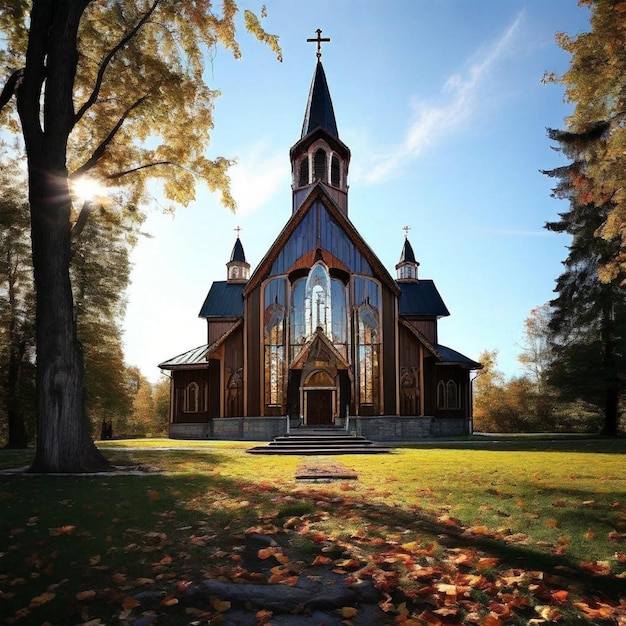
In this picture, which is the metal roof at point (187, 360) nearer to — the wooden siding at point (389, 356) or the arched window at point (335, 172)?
the wooden siding at point (389, 356)

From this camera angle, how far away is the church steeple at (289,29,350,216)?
104 ft

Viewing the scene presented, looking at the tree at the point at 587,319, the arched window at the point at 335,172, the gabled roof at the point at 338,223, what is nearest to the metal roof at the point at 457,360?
the tree at the point at 587,319

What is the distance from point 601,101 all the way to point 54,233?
42.4ft

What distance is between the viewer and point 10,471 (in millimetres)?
10852

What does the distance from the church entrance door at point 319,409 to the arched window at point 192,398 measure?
7749 millimetres

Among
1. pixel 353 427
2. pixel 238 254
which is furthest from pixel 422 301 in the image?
pixel 353 427

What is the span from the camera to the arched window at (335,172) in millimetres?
32125

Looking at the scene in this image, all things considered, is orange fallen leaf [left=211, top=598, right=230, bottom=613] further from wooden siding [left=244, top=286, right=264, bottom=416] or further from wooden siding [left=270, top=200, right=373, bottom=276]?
wooden siding [left=270, top=200, right=373, bottom=276]

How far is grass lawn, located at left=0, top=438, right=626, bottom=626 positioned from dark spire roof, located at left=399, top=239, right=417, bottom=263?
31768 mm

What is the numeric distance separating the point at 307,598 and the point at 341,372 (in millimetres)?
23612

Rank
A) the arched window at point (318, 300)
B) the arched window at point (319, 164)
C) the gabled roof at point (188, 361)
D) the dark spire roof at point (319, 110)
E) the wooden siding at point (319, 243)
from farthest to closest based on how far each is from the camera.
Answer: the dark spire roof at point (319, 110)
the arched window at point (319, 164)
the gabled roof at point (188, 361)
the wooden siding at point (319, 243)
the arched window at point (318, 300)

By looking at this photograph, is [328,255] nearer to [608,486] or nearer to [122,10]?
[122,10]

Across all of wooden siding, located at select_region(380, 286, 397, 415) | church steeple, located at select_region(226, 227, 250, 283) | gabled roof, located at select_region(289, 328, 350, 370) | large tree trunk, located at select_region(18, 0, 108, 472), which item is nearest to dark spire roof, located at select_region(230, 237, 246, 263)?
church steeple, located at select_region(226, 227, 250, 283)

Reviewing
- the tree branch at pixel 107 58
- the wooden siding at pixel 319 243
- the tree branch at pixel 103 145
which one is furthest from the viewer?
the wooden siding at pixel 319 243
